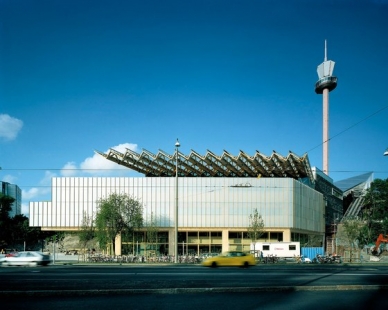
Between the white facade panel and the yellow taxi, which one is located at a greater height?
the white facade panel

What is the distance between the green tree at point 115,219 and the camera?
56219mm

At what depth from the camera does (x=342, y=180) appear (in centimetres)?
12062

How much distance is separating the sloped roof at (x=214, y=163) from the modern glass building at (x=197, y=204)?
291 millimetres

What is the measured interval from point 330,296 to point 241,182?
186 ft

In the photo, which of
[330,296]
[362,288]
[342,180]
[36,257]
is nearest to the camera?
[330,296]

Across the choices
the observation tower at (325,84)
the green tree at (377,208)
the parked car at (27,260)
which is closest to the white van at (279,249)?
Answer: the green tree at (377,208)

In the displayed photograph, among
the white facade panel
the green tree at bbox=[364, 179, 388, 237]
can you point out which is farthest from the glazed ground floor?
the green tree at bbox=[364, 179, 388, 237]

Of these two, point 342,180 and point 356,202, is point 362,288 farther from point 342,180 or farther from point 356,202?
point 342,180

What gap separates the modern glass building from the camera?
68.7m

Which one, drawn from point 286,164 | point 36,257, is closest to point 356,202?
point 286,164

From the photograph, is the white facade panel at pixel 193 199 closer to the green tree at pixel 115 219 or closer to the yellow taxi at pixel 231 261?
the green tree at pixel 115 219

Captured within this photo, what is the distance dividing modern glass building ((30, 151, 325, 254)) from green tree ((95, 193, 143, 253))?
993 centimetres

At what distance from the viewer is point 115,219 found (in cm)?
5656

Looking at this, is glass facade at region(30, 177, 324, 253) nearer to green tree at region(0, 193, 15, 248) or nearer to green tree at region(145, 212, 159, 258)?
green tree at region(145, 212, 159, 258)
